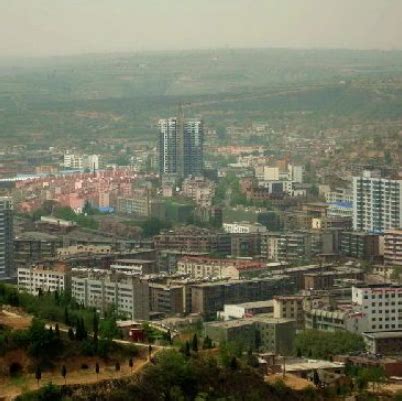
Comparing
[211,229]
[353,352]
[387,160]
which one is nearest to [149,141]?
[387,160]

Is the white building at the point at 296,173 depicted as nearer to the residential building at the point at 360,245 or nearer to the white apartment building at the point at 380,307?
the residential building at the point at 360,245

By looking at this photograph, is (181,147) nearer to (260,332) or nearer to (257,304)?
(257,304)

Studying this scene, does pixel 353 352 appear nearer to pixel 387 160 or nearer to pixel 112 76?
pixel 387 160

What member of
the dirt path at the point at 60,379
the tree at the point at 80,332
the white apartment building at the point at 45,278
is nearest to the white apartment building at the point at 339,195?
the white apartment building at the point at 45,278

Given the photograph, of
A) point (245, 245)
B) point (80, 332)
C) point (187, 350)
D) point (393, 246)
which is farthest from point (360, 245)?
point (80, 332)

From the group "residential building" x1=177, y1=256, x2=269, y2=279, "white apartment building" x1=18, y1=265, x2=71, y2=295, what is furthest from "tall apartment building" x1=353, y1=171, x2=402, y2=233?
"white apartment building" x1=18, y1=265, x2=71, y2=295

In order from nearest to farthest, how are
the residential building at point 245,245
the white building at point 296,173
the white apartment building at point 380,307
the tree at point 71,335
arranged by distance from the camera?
the tree at point 71,335 < the white apartment building at point 380,307 < the residential building at point 245,245 < the white building at point 296,173

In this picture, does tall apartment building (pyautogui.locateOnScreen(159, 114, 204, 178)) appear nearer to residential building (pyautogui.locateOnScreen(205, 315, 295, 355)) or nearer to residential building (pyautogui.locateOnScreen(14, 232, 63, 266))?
residential building (pyautogui.locateOnScreen(14, 232, 63, 266))
